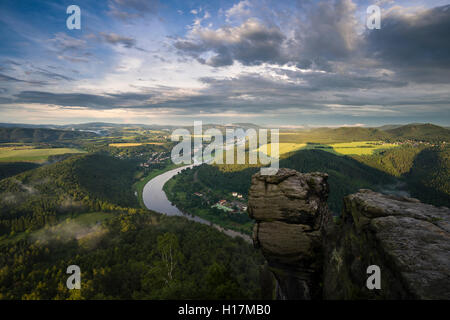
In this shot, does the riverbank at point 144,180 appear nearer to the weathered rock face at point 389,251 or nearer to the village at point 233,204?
the village at point 233,204

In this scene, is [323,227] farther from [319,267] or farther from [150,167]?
[150,167]

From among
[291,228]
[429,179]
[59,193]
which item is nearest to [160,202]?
[59,193]

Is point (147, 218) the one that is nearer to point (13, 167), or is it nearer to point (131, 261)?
point (131, 261)

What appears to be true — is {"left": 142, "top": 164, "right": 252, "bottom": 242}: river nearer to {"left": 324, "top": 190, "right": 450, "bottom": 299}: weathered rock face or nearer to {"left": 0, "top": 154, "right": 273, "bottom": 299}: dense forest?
{"left": 0, "top": 154, "right": 273, "bottom": 299}: dense forest

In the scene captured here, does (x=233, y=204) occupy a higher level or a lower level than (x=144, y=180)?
lower

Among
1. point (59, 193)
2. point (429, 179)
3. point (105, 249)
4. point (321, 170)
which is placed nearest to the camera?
point (105, 249)

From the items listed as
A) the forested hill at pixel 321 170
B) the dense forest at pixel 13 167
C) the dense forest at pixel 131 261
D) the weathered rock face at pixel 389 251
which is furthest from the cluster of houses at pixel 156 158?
the weathered rock face at pixel 389 251

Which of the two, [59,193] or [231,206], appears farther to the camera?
[59,193]
